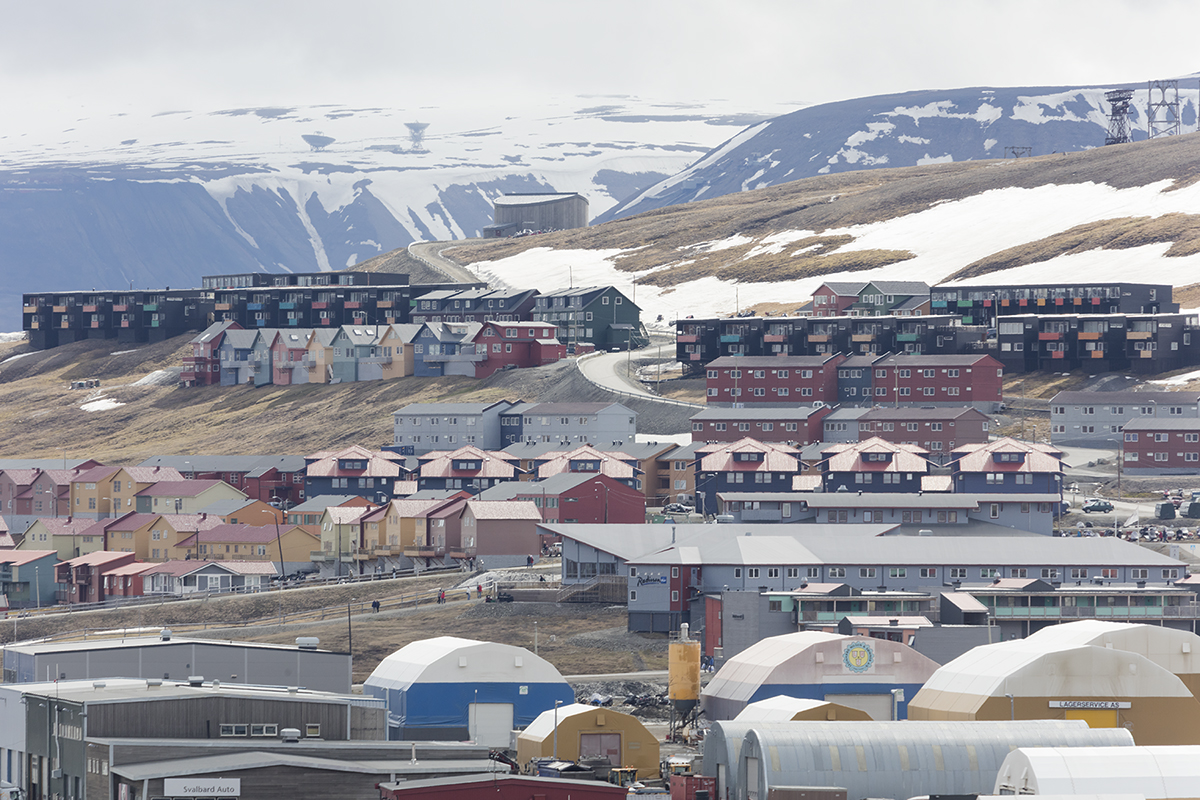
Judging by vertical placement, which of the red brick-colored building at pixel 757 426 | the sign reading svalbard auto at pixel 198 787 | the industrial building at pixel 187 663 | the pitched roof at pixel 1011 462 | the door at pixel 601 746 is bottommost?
the door at pixel 601 746

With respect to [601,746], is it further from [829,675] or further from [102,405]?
[102,405]

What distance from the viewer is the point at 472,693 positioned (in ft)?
180

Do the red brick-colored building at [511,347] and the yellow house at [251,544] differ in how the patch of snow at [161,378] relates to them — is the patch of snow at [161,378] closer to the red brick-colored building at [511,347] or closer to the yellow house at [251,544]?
the red brick-colored building at [511,347]

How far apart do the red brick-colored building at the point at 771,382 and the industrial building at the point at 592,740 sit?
8218 cm

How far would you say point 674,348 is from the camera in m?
160

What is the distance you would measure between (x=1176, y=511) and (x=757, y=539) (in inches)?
1172

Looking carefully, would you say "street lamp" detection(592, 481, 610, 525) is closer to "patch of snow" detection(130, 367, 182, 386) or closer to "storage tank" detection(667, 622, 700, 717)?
"storage tank" detection(667, 622, 700, 717)

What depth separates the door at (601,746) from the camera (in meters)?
47.6

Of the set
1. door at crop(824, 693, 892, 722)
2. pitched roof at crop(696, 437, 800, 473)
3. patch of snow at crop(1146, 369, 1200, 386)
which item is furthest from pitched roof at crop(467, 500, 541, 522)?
patch of snow at crop(1146, 369, 1200, 386)

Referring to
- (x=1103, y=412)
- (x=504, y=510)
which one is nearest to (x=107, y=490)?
(x=504, y=510)

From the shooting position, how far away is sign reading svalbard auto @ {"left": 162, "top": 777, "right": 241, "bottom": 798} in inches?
1431

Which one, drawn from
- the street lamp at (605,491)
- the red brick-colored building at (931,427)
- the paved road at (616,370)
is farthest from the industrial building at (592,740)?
the paved road at (616,370)

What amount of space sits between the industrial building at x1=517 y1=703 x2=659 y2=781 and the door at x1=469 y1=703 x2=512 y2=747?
18.3 feet

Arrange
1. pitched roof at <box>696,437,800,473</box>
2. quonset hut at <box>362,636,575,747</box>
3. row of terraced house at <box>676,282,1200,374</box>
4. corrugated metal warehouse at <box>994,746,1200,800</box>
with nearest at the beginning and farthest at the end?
corrugated metal warehouse at <box>994,746,1200,800</box> → quonset hut at <box>362,636,575,747</box> → pitched roof at <box>696,437,800,473</box> → row of terraced house at <box>676,282,1200,374</box>
